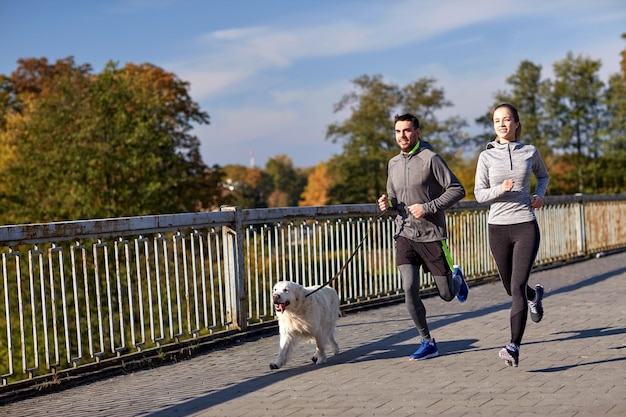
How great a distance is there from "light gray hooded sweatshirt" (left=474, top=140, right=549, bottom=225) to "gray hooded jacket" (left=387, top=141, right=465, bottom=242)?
293mm

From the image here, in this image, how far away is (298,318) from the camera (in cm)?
748

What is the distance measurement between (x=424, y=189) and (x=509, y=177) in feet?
2.43

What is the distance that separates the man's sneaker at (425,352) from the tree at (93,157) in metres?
33.1

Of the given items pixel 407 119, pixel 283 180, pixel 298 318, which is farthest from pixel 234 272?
pixel 283 180

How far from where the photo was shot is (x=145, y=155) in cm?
4088

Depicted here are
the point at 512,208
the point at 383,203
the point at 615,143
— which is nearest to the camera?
the point at 512,208

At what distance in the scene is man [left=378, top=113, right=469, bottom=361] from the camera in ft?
23.8

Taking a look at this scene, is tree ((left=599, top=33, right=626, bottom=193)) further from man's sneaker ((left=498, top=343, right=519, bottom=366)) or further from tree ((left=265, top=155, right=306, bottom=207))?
tree ((left=265, top=155, right=306, bottom=207))

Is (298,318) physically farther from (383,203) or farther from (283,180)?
(283,180)

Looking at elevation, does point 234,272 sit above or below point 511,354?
above

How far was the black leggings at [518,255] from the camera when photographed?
677 cm

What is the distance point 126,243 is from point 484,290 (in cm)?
701

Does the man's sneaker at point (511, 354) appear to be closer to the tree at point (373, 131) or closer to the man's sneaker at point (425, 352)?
the man's sneaker at point (425, 352)

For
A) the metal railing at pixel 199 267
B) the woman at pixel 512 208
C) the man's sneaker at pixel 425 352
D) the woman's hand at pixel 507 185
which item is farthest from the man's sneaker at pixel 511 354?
the metal railing at pixel 199 267
